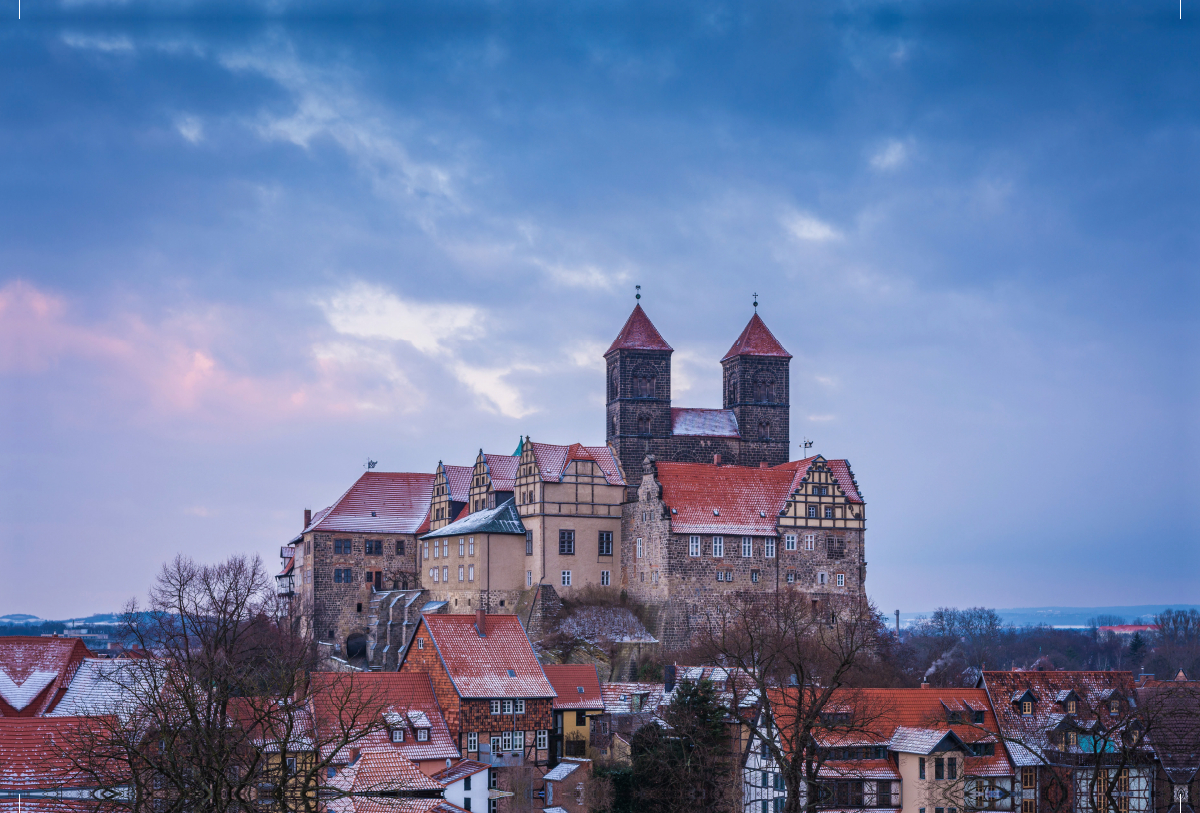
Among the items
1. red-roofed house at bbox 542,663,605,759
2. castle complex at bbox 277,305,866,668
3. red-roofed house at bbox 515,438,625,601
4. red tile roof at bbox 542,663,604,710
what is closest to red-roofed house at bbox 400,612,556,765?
red-roofed house at bbox 542,663,605,759

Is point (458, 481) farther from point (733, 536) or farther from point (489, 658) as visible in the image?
point (489, 658)

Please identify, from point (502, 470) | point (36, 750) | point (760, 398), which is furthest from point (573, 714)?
point (760, 398)

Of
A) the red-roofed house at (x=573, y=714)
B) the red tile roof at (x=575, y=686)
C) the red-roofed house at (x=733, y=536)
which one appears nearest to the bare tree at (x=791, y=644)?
the red-roofed house at (x=733, y=536)

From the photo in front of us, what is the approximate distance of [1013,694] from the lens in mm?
55594

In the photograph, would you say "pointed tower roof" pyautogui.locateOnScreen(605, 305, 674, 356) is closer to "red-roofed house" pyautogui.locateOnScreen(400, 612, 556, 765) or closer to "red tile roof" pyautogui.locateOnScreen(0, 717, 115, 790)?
"red-roofed house" pyautogui.locateOnScreen(400, 612, 556, 765)

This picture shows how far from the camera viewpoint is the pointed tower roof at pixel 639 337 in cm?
8981

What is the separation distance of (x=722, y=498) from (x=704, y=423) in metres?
13.4

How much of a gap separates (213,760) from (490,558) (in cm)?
5326

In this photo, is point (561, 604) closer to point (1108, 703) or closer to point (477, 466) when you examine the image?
point (477, 466)

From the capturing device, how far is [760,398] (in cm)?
9069

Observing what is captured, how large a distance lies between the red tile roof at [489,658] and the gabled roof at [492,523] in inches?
749

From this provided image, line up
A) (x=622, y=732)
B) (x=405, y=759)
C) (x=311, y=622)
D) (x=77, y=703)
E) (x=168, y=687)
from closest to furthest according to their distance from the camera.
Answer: (x=168, y=687), (x=405, y=759), (x=77, y=703), (x=622, y=732), (x=311, y=622)

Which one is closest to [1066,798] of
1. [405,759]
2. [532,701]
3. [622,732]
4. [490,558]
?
[622,732]

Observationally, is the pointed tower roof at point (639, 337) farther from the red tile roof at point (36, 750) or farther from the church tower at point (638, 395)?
the red tile roof at point (36, 750)
